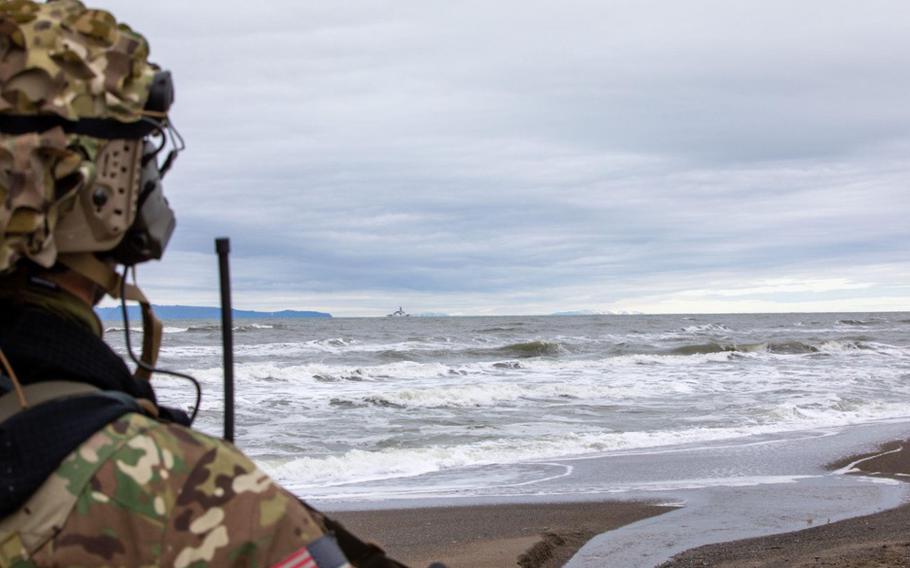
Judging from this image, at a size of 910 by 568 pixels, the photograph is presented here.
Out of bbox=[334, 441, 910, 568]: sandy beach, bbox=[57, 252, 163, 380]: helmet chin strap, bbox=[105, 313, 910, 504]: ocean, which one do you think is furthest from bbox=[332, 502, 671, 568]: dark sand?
bbox=[57, 252, 163, 380]: helmet chin strap

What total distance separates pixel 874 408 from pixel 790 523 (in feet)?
33.3

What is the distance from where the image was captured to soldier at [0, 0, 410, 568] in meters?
1.10

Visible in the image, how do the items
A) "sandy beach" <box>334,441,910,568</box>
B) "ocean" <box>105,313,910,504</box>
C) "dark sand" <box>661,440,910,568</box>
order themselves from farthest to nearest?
1. "ocean" <box>105,313,910,504</box>
2. "sandy beach" <box>334,441,910,568</box>
3. "dark sand" <box>661,440,910,568</box>

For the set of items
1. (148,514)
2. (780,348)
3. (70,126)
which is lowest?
(780,348)

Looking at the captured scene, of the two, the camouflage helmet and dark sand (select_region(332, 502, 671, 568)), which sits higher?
the camouflage helmet

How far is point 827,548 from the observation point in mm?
6703

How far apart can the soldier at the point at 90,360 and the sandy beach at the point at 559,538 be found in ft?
17.9

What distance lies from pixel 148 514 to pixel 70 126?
474 millimetres

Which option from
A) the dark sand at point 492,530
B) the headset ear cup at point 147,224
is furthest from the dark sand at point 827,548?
the headset ear cup at point 147,224

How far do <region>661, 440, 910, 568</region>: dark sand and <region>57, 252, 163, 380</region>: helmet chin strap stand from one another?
5278mm

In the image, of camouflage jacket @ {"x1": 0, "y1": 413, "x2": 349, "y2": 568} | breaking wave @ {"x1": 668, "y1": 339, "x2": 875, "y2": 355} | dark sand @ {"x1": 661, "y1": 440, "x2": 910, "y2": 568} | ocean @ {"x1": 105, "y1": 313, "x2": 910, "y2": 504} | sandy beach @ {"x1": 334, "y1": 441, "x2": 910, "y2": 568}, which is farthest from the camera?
breaking wave @ {"x1": 668, "y1": 339, "x2": 875, "y2": 355}

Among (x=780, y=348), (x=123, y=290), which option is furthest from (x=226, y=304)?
(x=780, y=348)

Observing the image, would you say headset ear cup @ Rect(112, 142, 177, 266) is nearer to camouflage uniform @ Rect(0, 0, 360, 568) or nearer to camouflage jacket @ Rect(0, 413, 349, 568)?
camouflage uniform @ Rect(0, 0, 360, 568)

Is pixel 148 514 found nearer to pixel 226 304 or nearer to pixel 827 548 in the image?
pixel 226 304
